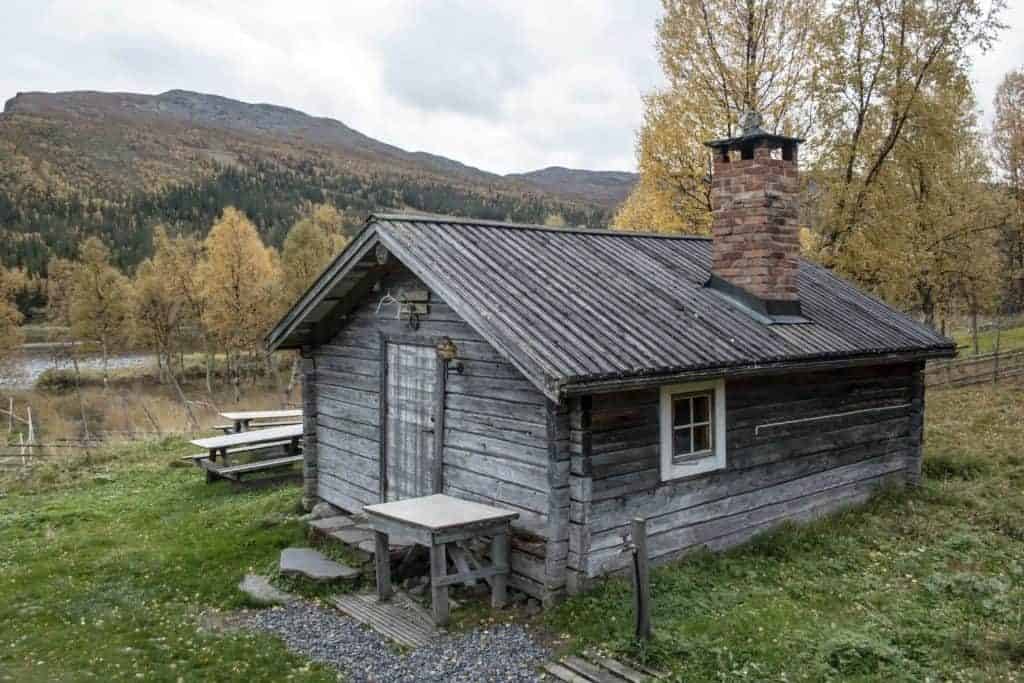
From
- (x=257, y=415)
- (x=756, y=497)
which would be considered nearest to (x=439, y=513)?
(x=756, y=497)

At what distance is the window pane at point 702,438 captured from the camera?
29.1 ft

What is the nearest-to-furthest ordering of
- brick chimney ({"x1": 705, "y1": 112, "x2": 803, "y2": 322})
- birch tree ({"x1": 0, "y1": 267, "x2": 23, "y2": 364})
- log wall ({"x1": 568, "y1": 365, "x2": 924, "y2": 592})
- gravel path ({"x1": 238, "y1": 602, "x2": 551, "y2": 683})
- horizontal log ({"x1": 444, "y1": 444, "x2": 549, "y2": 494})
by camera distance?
1. gravel path ({"x1": 238, "y1": 602, "x2": 551, "y2": 683})
2. log wall ({"x1": 568, "y1": 365, "x2": 924, "y2": 592})
3. horizontal log ({"x1": 444, "y1": 444, "x2": 549, "y2": 494})
4. brick chimney ({"x1": 705, "y1": 112, "x2": 803, "y2": 322})
5. birch tree ({"x1": 0, "y1": 267, "x2": 23, "y2": 364})

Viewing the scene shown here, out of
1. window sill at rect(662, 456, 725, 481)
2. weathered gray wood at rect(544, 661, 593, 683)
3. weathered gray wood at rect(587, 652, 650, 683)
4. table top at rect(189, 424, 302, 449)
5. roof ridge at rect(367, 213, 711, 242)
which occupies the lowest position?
weathered gray wood at rect(544, 661, 593, 683)

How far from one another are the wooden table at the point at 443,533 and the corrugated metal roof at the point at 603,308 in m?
1.71

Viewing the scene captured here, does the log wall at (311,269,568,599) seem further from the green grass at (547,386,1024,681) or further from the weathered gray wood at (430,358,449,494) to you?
the green grass at (547,386,1024,681)

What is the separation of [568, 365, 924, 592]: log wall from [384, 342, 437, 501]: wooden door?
2459mm

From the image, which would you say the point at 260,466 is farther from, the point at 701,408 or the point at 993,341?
the point at 993,341

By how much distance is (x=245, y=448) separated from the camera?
48.7ft

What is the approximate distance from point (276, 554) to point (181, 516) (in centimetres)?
325

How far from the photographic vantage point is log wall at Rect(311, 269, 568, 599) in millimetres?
7773

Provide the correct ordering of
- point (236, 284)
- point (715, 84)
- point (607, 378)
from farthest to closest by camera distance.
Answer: point (236, 284), point (715, 84), point (607, 378)

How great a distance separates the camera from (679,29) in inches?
741

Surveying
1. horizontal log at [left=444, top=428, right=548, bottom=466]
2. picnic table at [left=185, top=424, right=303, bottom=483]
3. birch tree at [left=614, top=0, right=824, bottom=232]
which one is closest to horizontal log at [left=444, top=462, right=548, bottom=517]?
horizontal log at [left=444, top=428, right=548, bottom=466]

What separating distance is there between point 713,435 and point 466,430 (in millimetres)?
2842
